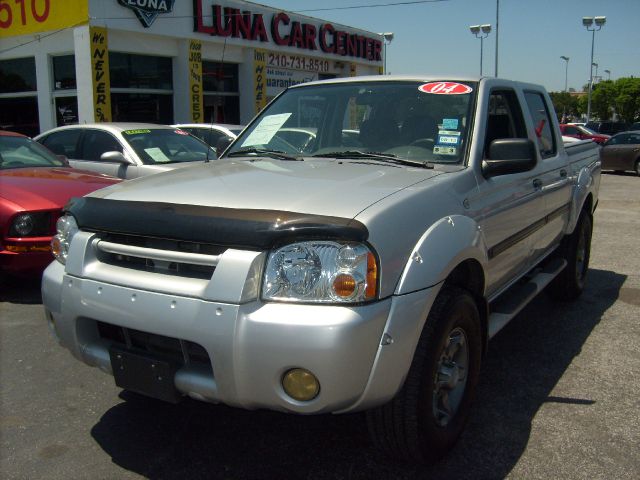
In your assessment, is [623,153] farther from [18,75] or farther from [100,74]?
[18,75]

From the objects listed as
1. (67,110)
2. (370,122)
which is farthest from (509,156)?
(67,110)

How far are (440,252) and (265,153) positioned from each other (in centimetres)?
161

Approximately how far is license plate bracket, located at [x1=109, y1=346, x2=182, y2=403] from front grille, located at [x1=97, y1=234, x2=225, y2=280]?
36cm

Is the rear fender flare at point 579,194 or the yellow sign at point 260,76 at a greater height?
the yellow sign at point 260,76

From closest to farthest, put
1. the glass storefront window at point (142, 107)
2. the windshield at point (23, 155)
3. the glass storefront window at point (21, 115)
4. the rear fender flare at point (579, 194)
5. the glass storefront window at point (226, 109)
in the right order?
1. the rear fender flare at point (579, 194)
2. the windshield at point (23, 155)
3. the glass storefront window at point (142, 107)
4. the glass storefront window at point (21, 115)
5. the glass storefront window at point (226, 109)

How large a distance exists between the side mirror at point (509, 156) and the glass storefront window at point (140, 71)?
1544 cm

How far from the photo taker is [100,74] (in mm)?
15680

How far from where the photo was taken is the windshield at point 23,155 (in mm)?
6383

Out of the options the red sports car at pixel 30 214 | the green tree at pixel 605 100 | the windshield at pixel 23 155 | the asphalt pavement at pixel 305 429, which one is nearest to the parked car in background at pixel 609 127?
the windshield at pixel 23 155

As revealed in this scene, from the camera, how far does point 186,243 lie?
8.16 ft

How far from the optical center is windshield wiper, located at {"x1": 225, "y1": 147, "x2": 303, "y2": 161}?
3628mm

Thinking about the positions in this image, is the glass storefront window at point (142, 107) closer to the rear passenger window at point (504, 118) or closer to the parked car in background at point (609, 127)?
the rear passenger window at point (504, 118)

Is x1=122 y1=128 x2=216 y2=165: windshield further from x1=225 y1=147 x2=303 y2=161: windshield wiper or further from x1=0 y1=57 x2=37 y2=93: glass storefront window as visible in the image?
x1=0 y1=57 x2=37 y2=93: glass storefront window

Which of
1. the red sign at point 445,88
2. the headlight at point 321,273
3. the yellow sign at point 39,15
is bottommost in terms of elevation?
the headlight at point 321,273
